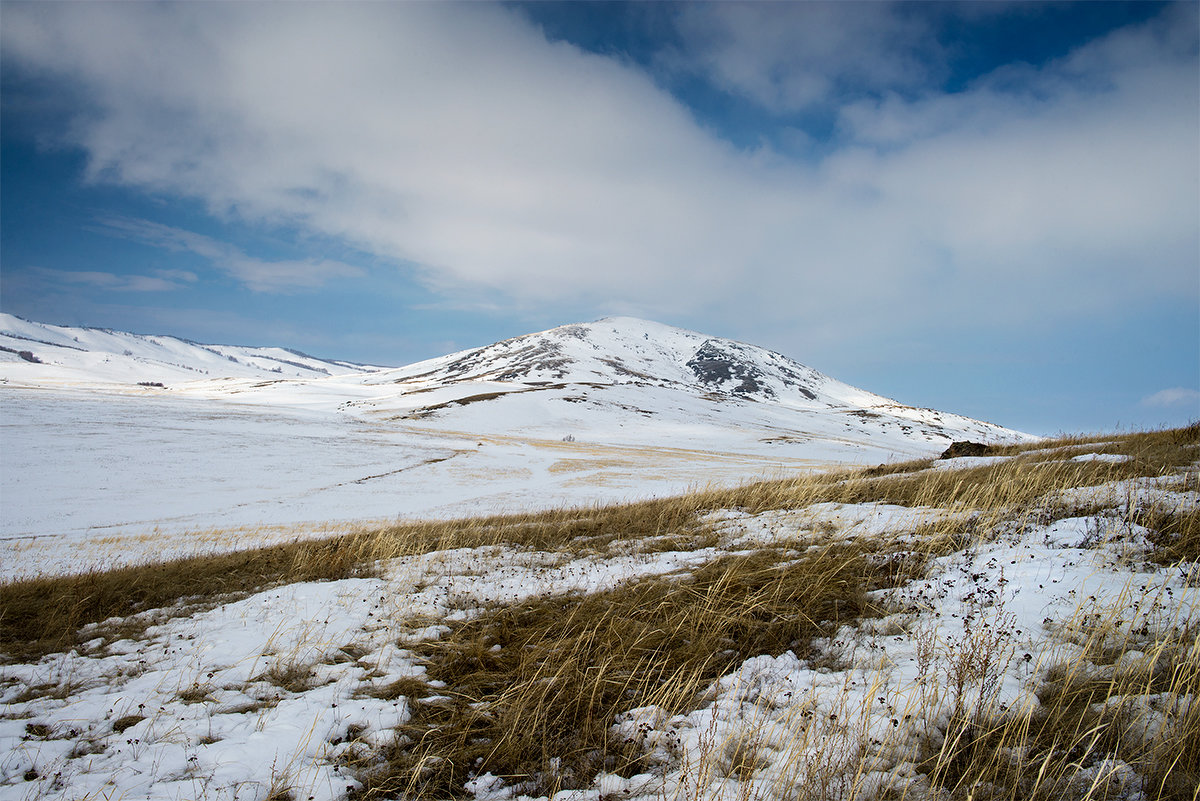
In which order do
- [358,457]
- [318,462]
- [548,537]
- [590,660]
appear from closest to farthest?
[590,660]
[548,537]
[318,462]
[358,457]

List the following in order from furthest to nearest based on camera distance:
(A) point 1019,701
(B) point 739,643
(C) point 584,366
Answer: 1. (C) point 584,366
2. (B) point 739,643
3. (A) point 1019,701

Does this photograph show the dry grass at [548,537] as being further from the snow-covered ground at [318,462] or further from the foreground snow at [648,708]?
the snow-covered ground at [318,462]

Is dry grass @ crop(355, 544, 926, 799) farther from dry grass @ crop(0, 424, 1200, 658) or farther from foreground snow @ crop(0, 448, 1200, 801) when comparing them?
dry grass @ crop(0, 424, 1200, 658)

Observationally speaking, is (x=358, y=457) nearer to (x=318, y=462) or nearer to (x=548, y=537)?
(x=318, y=462)

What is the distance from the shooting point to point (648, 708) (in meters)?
4.16

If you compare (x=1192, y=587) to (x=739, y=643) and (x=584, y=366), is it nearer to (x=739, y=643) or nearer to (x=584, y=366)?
(x=739, y=643)

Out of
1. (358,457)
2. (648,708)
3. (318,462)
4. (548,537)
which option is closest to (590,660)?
(648,708)

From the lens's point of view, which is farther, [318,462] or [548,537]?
[318,462]

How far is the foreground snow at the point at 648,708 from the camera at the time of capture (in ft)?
11.5

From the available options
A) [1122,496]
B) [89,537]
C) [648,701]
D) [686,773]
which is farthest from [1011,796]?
[89,537]

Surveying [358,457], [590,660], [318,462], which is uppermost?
[590,660]

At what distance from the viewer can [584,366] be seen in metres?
190

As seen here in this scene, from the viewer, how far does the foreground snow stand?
3516 millimetres

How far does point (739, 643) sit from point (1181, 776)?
2.91 m
